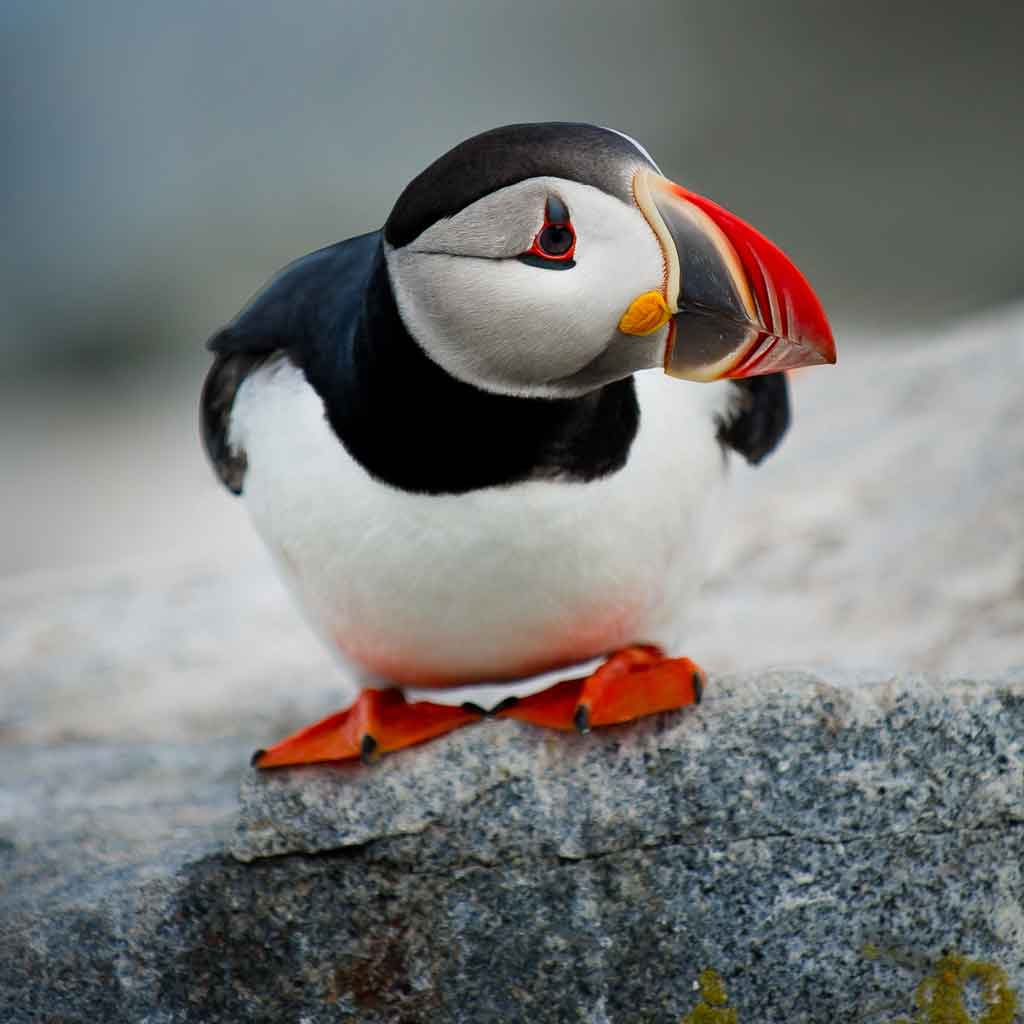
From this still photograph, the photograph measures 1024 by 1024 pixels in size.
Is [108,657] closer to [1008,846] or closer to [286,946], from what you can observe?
[286,946]

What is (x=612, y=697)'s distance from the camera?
2.69m

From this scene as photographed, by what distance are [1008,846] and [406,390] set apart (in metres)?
1.14

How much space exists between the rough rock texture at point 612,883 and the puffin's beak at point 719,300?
0.53m

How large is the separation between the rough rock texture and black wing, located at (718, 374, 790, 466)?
65 centimetres

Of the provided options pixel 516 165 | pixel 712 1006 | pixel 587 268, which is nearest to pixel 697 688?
pixel 712 1006

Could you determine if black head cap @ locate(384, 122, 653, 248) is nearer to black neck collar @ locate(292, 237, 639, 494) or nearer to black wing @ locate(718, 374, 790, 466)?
black neck collar @ locate(292, 237, 639, 494)

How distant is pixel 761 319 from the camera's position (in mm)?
2385

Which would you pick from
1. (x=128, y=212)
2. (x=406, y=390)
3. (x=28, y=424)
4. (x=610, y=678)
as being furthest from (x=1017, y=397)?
(x=128, y=212)

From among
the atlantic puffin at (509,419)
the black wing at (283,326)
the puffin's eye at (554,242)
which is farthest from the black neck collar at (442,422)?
the puffin's eye at (554,242)

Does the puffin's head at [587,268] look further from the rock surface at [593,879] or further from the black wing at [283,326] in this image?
the rock surface at [593,879]

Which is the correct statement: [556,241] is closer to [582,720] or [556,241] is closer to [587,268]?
[587,268]

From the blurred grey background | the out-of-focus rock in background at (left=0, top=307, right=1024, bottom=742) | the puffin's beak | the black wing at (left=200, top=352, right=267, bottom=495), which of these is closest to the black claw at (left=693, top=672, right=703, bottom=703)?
the puffin's beak

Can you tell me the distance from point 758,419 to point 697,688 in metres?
0.77

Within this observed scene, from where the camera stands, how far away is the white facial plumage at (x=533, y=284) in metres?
2.30
